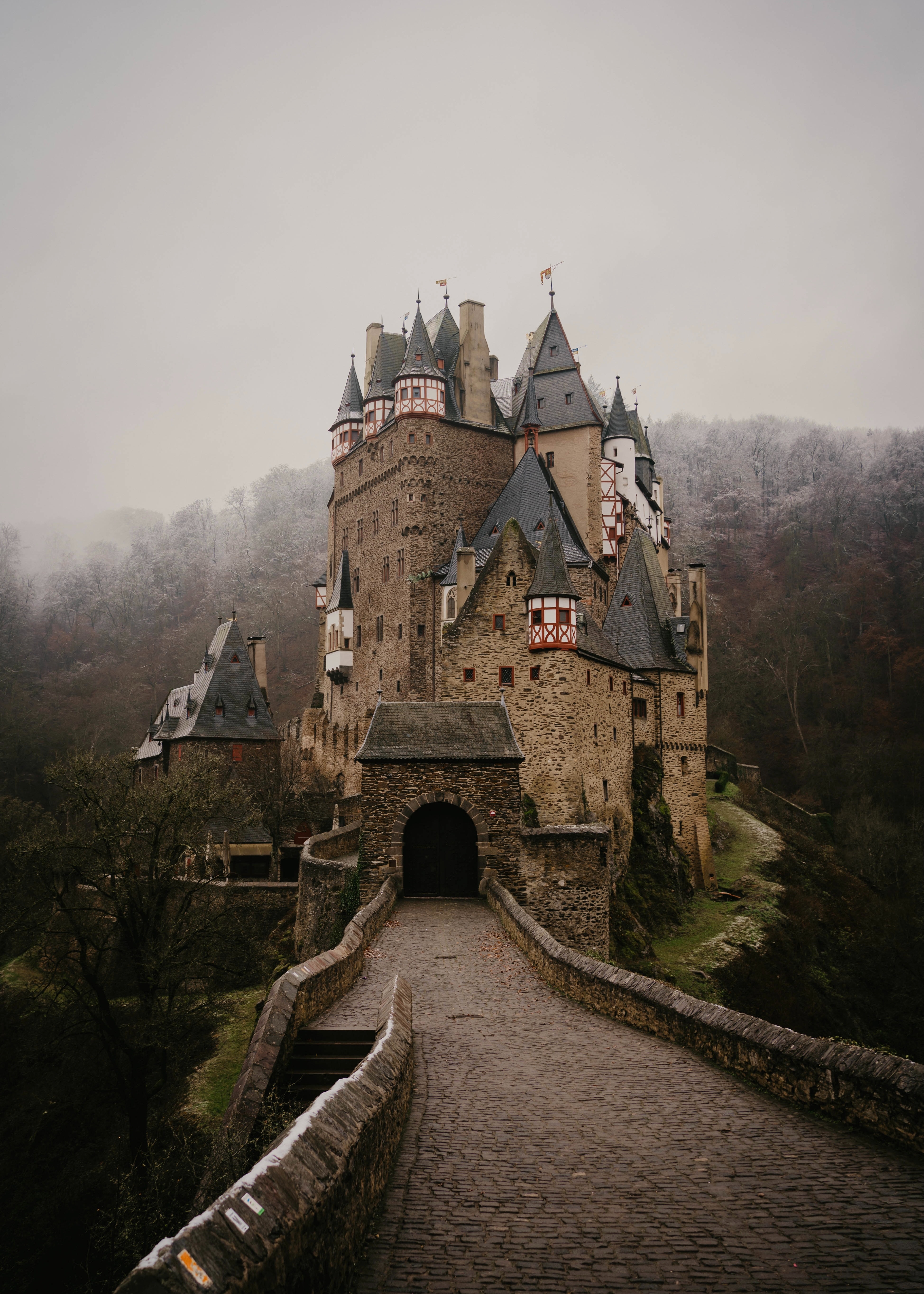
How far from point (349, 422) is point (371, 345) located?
474cm

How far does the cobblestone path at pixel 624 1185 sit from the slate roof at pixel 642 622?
25.8 m

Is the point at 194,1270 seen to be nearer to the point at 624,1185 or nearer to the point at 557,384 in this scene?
the point at 624,1185

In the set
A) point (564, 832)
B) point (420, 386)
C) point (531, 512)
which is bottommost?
point (564, 832)

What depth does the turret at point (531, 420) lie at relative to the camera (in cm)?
4294

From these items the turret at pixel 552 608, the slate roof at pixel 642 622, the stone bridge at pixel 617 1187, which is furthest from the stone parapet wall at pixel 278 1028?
the slate roof at pixel 642 622

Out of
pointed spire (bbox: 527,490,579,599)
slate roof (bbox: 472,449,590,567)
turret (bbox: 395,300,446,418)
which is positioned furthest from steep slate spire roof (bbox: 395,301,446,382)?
pointed spire (bbox: 527,490,579,599)

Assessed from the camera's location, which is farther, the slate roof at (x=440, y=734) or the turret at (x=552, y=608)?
the turret at (x=552, y=608)

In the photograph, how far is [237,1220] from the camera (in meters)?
3.87

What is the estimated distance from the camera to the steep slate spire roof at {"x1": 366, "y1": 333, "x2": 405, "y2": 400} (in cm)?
4991

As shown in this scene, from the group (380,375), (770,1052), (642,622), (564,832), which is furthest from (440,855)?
(380,375)

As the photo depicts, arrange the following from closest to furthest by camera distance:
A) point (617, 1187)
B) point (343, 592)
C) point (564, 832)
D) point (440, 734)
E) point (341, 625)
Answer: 1. point (617, 1187)
2. point (564, 832)
3. point (440, 734)
4. point (341, 625)
5. point (343, 592)

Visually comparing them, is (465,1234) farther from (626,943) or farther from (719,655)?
(719,655)

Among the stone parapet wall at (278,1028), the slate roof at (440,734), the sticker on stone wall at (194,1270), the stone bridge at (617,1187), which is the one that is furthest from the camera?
the slate roof at (440,734)

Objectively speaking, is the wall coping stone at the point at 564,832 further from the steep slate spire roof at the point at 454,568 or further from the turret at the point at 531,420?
the turret at the point at 531,420
